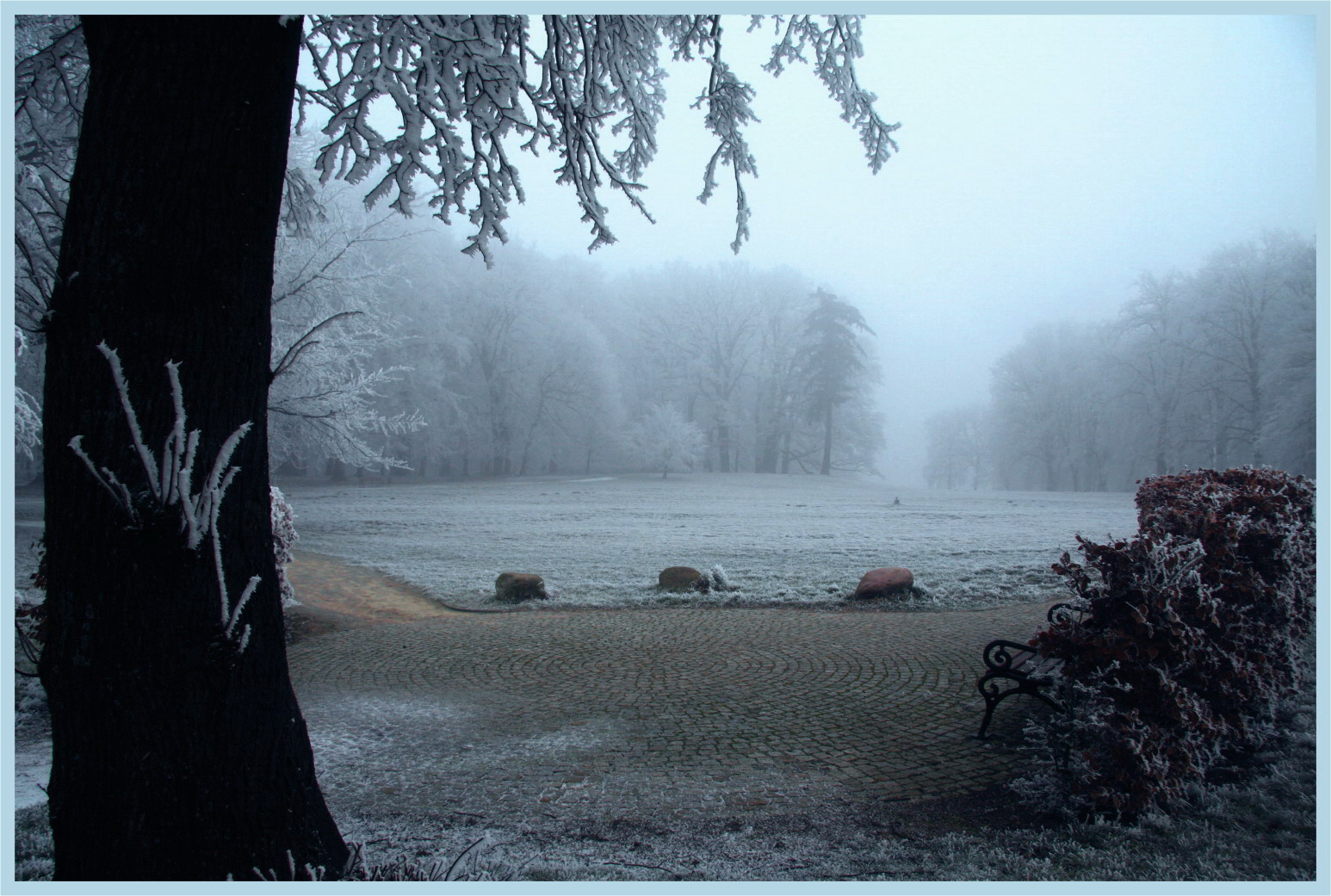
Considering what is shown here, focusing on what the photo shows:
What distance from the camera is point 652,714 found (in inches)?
187

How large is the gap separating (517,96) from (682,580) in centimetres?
700

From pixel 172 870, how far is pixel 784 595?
787 centimetres

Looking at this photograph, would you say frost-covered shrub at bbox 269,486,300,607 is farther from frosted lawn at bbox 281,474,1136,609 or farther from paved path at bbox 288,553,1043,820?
frosted lawn at bbox 281,474,1136,609

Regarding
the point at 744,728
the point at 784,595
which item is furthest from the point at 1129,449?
the point at 744,728

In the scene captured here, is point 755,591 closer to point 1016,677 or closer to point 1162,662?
point 1016,677

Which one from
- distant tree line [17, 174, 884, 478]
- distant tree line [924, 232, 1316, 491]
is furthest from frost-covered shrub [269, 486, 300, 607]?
distant tree line [924, 232, 1316, 491]

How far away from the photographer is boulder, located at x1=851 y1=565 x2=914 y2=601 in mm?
8875

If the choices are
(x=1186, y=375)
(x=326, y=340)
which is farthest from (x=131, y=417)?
(x=1186, y=375)

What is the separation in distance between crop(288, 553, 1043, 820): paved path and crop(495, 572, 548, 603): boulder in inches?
57.4

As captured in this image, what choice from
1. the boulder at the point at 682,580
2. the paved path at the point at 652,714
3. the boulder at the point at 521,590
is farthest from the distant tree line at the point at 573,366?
the paved path at the point at 652,714

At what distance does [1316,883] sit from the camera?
9.06 feet

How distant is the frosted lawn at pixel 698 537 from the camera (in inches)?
384

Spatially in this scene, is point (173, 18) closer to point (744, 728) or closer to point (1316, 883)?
point (744, 728)

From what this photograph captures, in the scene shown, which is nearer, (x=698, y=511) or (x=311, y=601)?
(x=311, y=601)
